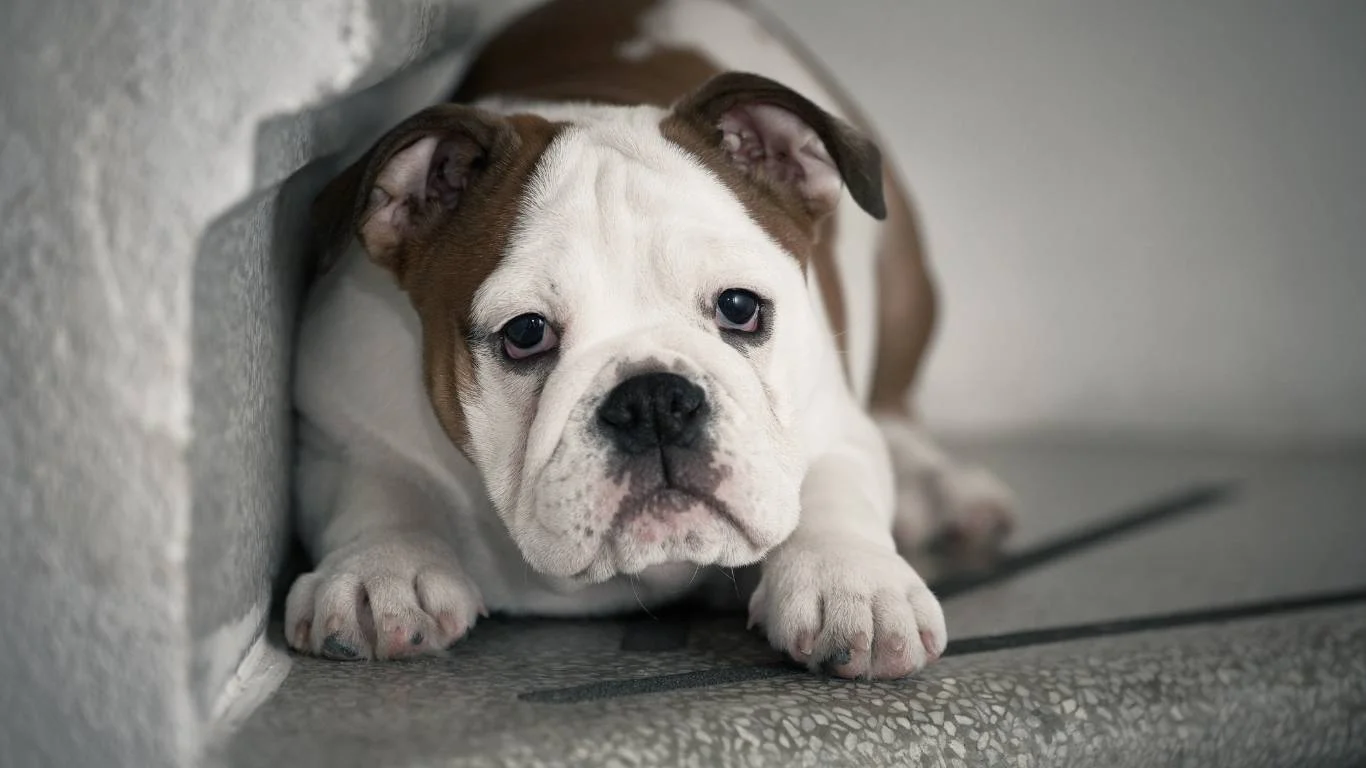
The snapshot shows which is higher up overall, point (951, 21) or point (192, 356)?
point (951, 21)

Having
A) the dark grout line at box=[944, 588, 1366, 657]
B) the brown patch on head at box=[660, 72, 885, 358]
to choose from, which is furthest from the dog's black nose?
the dark grout line at box=[944, 588, 1366, 657]

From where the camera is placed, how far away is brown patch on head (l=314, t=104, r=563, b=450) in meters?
1.95

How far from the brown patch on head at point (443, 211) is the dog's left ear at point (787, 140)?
245 mm

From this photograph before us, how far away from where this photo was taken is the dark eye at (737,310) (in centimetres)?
193

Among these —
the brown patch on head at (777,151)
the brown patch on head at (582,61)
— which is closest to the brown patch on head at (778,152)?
the brown patch on head at (777,151)

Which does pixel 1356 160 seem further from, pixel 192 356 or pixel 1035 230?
pixel 192 356

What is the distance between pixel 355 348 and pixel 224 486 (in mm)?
600

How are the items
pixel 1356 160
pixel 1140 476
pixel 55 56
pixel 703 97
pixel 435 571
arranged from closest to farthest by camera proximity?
1. pixel 55 56
2. pixel 435 571
3. pixel 703 97
4. pixel 1140 476
5. pixel 1356 160

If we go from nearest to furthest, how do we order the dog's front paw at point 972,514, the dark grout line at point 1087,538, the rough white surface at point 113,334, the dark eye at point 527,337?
1. the rough white surface at point 113,334
2. the dark eye at point 527,337
3. the dark grout line at point 1087,538
4. the dog's front paw at point 972,514

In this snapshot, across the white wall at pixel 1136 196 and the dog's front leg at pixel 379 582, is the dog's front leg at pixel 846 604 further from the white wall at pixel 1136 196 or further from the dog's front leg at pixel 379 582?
the white wall at pixel 1136 196

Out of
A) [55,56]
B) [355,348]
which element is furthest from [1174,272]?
[55,56]

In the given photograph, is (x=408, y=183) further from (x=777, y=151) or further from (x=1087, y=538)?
(x=1087, y=538)

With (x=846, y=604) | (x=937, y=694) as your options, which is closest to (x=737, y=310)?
(x=846, y=604)

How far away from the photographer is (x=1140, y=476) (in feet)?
11.1
